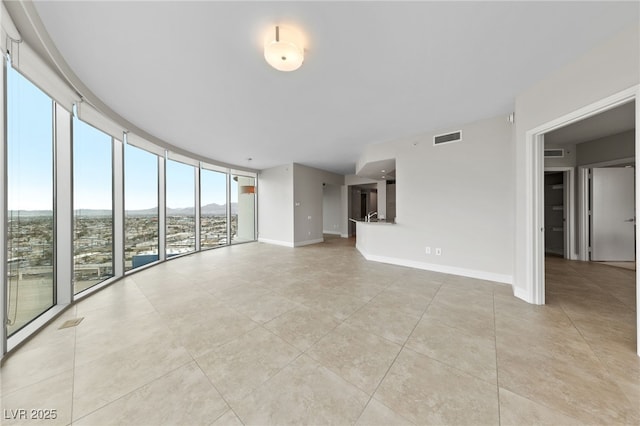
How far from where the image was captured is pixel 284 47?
1.76m

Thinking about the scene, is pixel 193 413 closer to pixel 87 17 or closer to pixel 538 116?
pixel 87 17

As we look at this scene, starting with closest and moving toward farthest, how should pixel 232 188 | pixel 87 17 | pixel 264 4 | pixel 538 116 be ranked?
1. pixel 264 4
2. pixel 87 17
3. pixel 538 116
4. pixel 232 188

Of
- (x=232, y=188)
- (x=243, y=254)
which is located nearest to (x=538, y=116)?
(x=243, y=254)

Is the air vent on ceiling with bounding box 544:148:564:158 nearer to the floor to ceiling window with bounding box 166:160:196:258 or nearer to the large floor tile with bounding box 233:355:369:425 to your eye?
the large floor tile with bounding box 233:355:369:425

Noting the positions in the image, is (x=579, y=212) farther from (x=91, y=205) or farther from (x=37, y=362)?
(x=91, y=205)

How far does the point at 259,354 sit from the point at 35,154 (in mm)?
3126

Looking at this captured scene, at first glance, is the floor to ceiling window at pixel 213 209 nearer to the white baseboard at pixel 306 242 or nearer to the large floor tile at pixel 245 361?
the white baseboard at pixel 306 242

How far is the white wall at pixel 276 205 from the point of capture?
22.3 feet

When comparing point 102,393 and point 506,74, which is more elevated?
point 506,74

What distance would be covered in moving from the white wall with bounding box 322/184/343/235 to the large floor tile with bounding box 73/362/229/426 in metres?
8.09

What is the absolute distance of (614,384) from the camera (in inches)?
55.5

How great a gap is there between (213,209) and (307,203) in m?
2.91

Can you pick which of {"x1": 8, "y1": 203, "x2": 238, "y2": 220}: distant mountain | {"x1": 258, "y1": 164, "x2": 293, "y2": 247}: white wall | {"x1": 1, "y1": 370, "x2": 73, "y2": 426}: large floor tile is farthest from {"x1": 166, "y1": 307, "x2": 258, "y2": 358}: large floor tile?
{"x1": 258, "y1": 164, "x2": 293, "y2": 247}: white wall

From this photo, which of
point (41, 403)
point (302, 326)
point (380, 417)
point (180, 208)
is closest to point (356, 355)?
point (380, 417)
